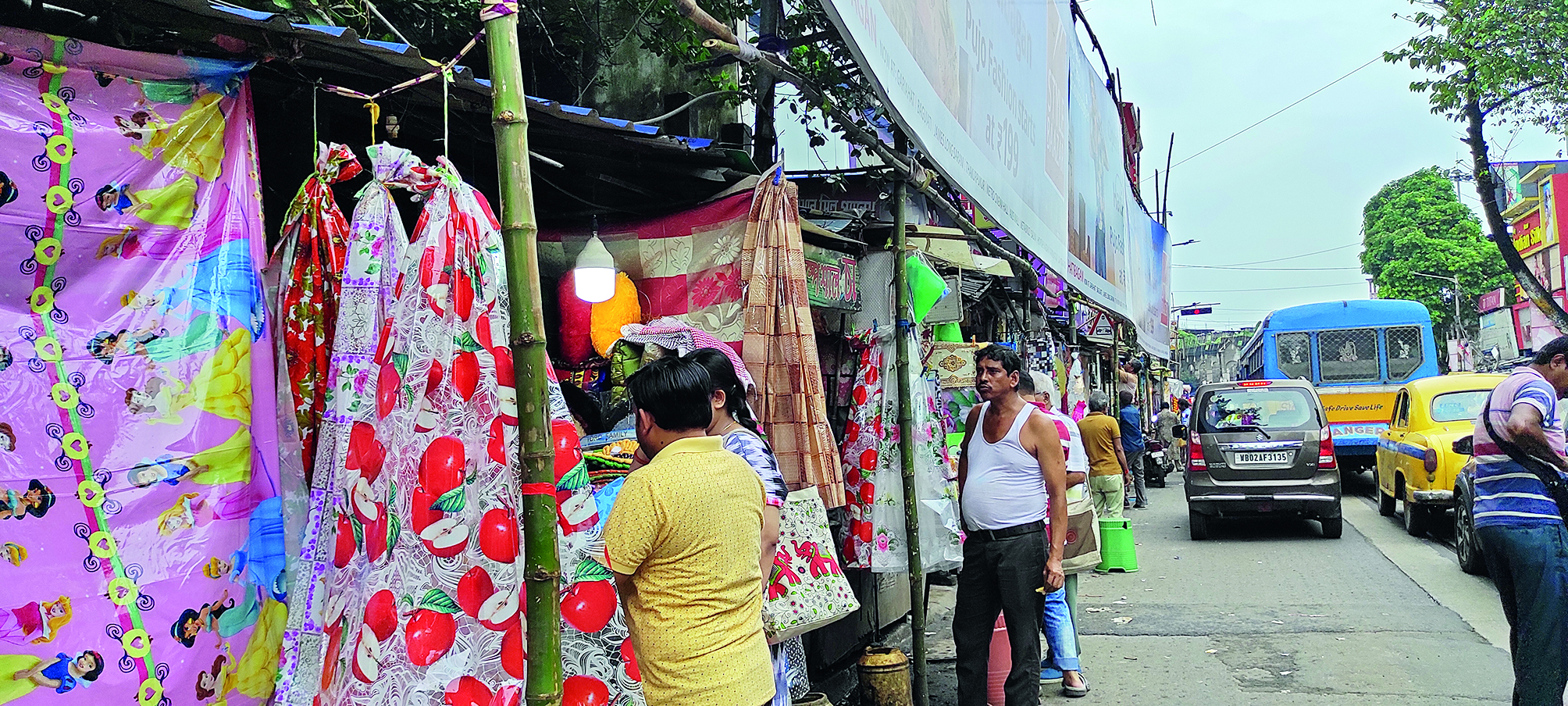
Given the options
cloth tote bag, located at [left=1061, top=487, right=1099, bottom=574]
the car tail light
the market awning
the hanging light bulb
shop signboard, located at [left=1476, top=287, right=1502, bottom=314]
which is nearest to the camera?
the hanging light bulb

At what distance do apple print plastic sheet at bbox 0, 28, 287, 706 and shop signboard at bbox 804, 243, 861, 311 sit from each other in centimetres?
277

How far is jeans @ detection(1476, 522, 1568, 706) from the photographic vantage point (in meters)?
4.20

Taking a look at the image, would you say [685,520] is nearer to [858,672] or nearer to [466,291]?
[466,291]

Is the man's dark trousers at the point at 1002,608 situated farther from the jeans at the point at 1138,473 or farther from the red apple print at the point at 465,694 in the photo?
the jeans at the point at 1138,473

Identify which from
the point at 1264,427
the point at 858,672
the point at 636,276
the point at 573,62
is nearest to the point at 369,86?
the point at 636,276

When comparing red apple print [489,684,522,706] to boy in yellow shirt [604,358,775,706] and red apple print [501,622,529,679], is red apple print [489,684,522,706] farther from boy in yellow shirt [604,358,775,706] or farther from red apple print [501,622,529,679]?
boy in yellow shirt [604,358,775,706]

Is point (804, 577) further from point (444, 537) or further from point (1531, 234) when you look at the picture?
point (1531, 234)

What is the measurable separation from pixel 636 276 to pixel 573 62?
3.14 meters

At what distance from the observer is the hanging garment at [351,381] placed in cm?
254

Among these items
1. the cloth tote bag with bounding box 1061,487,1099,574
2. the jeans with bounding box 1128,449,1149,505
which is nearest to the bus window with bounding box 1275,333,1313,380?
the jeans with bounding box 1128,449,1149,505

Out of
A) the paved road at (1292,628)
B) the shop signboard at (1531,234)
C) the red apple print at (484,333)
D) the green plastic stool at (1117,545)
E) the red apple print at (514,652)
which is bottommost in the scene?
the paved road at (1292,628)

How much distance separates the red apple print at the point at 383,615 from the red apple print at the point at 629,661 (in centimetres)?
58

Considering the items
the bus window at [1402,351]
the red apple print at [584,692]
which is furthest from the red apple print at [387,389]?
the bus window at [1402,351]

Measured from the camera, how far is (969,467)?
5000mm
